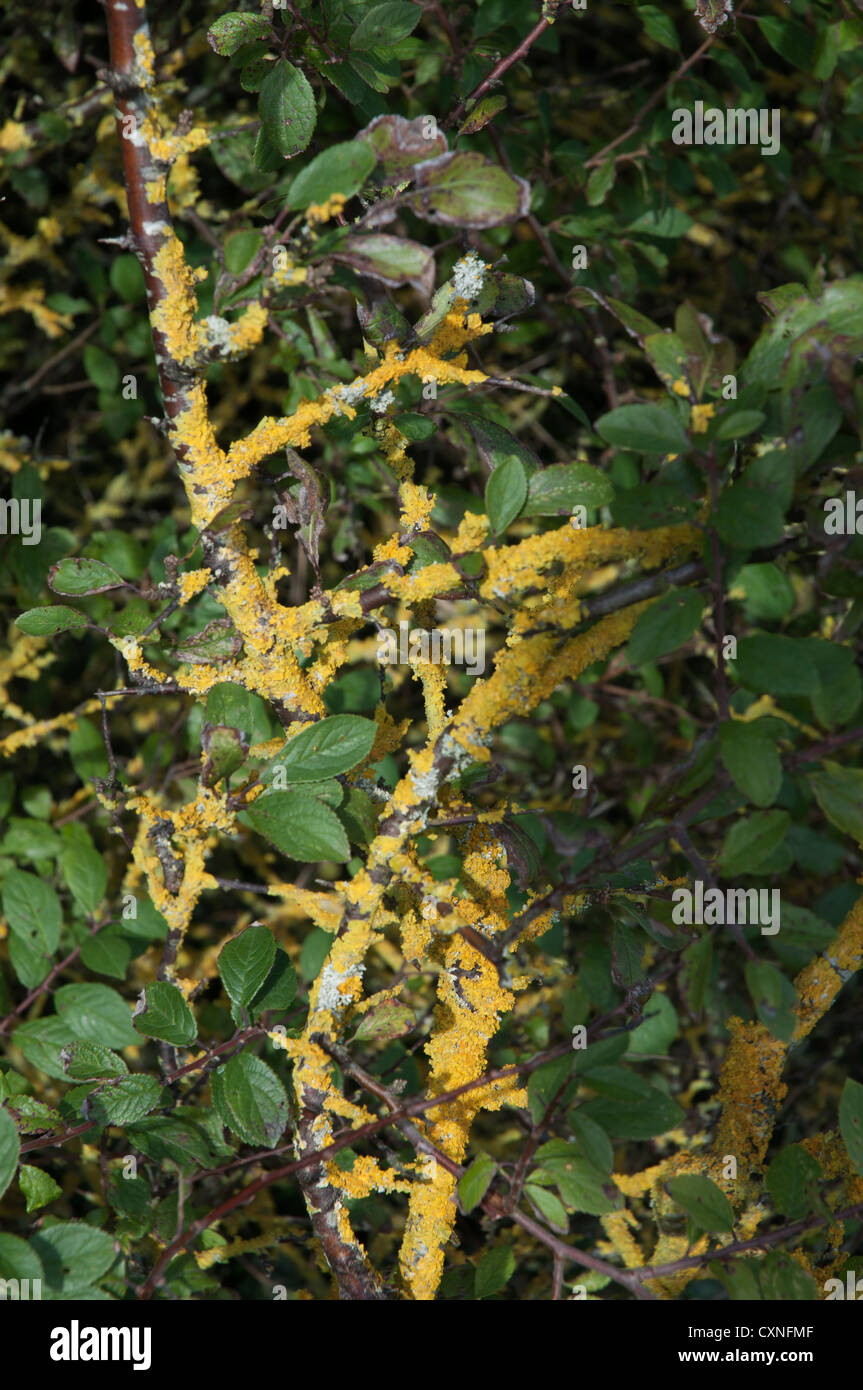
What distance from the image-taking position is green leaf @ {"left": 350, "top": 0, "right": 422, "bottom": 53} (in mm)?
768

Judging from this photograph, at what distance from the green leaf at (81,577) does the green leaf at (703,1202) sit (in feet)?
2.02

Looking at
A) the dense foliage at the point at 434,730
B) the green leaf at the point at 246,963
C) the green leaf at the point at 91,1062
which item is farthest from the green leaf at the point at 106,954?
the green leaf at the point at 246,963

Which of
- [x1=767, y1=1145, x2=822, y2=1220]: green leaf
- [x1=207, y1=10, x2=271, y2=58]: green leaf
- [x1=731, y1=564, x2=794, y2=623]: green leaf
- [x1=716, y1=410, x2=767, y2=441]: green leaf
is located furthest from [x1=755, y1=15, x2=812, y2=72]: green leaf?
[x1=767, y1=1145, x2=822, y2=1220]: green leaf

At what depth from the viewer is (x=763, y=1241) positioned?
2.49 ft

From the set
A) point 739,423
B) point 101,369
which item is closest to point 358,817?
point 739,423

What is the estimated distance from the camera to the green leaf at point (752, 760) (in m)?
0.64

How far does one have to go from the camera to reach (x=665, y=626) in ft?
2.21

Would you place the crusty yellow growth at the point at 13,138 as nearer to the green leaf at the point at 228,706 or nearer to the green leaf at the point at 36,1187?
the green leaf at the point at 228,706

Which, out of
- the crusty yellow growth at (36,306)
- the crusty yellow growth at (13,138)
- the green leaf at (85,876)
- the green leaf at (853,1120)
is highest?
the crusty yellow growth at (13,138)

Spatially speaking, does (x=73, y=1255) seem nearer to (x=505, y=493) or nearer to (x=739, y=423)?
(x=505, y=493)

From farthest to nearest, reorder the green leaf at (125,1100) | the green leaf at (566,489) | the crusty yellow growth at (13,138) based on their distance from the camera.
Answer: the crusty yellow growth at (13,138)
the green leaf at (125,1100)
the green leaf at (566,489)

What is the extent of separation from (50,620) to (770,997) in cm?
59

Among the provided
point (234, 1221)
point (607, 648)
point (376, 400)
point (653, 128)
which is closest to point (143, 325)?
point (653, 128)

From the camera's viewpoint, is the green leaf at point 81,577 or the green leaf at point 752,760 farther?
the green leaf at point 81,577
